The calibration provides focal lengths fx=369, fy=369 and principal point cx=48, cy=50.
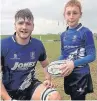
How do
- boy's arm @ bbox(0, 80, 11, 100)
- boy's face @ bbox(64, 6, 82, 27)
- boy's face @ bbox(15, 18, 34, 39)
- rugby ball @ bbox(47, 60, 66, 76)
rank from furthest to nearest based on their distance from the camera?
boy's face @ bbox(64, 6, 82, 27)
rugby ball @ bbox(47, 60, 66, 76)
boy's face @ bbox(15, 18, 34, 39)
boy's arm @ bbox(0, 80, 11, 100)

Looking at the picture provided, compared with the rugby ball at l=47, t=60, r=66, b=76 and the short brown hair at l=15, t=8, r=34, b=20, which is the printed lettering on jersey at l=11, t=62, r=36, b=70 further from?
the short brown hair at l=15, t=8, r=34, b=20

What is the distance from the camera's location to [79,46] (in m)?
6.48

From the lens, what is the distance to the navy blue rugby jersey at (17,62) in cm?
622

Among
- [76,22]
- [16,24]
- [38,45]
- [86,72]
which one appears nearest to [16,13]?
[16,24]

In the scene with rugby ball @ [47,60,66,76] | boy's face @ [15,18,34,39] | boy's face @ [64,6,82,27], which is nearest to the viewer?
boy's face @ [15,18,34,39]

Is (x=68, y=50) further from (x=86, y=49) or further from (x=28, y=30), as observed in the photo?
(x=28, y=30)

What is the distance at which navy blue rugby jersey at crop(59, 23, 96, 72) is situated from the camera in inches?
250

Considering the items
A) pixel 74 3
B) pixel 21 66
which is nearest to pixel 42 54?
pixel 21 66

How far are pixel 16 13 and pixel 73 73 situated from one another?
1.45m

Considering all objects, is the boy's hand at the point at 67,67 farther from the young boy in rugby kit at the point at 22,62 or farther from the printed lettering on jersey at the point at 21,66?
the printed lettering on jersey at the point at 21,66

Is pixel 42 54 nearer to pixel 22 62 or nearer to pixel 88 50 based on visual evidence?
pixel 22 62

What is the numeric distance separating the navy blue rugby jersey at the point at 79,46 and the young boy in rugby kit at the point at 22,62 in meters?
0.54

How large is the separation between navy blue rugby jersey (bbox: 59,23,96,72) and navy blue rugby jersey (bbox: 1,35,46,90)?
564mm

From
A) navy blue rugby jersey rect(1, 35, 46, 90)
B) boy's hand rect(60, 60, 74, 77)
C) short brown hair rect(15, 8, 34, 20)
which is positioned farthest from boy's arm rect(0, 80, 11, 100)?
short brown hair rect(15, 8, 34, 20)
